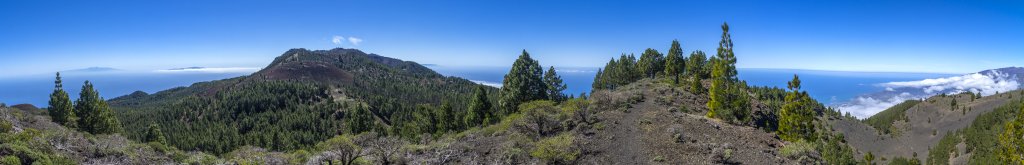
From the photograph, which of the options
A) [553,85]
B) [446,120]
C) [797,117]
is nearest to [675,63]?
[553,85]

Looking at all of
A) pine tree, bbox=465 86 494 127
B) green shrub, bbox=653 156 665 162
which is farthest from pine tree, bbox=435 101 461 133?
green shrub, bbox=653 156 665 162

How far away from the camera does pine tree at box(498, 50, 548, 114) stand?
2173 inches

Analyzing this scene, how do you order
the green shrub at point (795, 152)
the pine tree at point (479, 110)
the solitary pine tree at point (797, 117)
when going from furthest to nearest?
the pine tree at point (479, 110) < the solitary pine tree at point (797, 117) < the green shrub at point (795, 152)

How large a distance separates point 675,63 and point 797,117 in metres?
33.8

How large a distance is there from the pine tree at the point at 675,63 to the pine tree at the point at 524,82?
22.8m

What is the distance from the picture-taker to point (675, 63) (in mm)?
68438

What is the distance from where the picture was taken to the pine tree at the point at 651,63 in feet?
263

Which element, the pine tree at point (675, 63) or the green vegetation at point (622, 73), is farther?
the green vegetation at point (622, 73)

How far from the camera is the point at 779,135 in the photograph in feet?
117

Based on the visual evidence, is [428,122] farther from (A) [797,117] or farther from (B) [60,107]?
(A) [797,117]

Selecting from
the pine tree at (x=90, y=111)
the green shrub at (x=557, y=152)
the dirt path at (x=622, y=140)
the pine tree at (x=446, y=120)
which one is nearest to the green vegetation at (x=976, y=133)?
the pine tree at (x=446, y=120)

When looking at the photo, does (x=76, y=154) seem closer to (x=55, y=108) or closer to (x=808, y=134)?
(x=808, y=134)

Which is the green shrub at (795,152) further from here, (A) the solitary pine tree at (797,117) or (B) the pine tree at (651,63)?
(B) the pine tree at (651,63)

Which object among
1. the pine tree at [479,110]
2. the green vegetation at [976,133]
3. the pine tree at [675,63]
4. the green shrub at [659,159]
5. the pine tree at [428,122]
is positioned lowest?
the green vegetation at [976,133]
